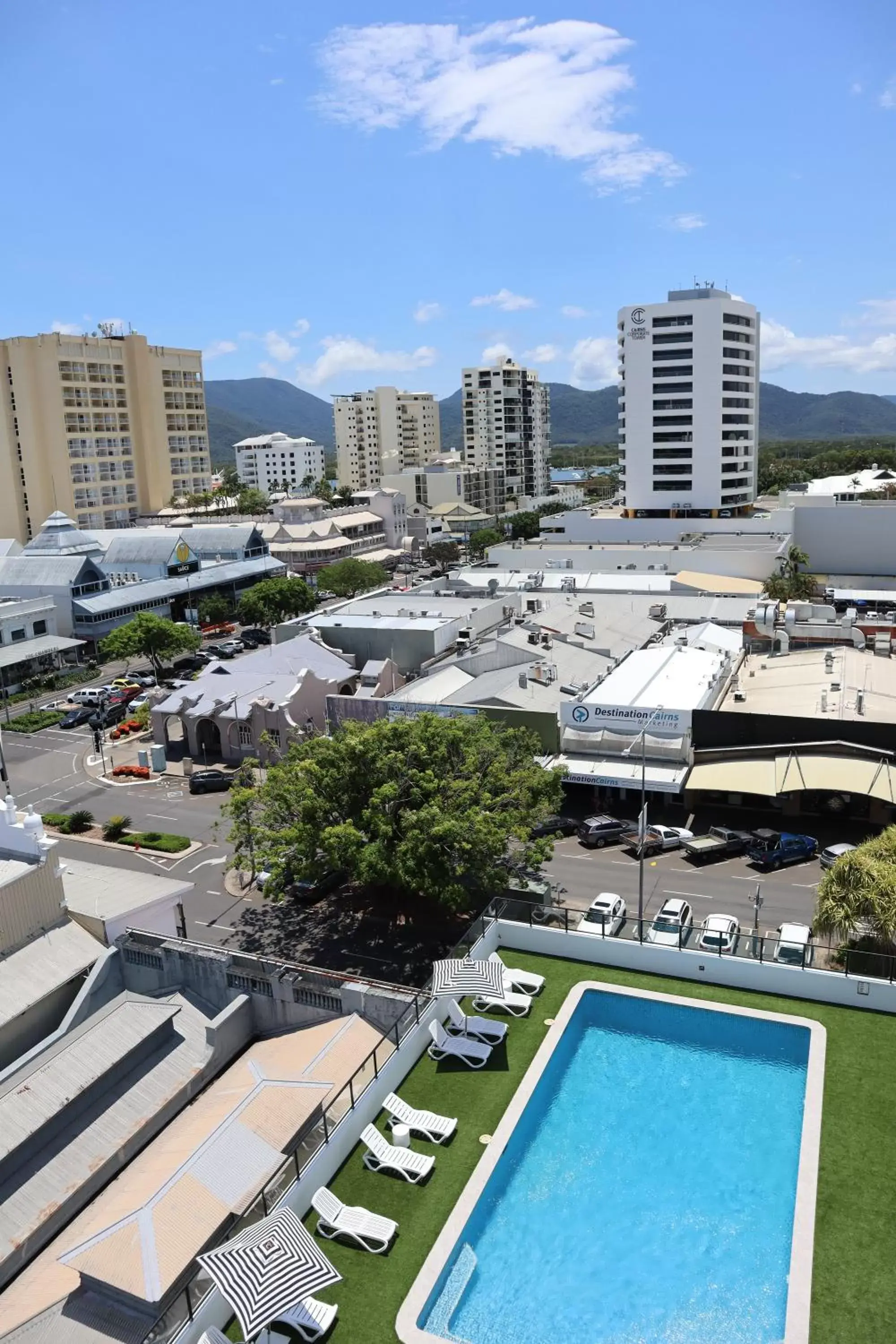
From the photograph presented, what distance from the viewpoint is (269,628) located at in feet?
268

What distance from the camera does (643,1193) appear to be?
18.2 meters

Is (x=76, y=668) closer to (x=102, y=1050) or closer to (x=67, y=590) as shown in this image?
(x=67, y=590)

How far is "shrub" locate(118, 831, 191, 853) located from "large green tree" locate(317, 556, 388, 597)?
57138mm

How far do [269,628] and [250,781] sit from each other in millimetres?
44984

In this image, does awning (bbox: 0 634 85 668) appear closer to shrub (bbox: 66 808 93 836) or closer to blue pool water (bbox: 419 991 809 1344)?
shrub (bbox: 66 808 93 836)

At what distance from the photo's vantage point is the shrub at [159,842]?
1558 inches

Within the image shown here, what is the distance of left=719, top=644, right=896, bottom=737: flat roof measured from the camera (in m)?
39.9

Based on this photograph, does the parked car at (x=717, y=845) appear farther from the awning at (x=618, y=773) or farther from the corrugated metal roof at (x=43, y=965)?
the corrugated metal roof at (x=43, y=965)

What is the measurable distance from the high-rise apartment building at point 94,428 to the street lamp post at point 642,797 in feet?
303

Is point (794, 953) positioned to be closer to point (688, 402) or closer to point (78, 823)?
point (78, 823)

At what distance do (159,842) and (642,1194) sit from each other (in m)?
27.0

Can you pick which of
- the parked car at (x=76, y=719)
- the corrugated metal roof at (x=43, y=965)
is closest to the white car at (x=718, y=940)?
the corrugated metal roof at (x=43, y=965)

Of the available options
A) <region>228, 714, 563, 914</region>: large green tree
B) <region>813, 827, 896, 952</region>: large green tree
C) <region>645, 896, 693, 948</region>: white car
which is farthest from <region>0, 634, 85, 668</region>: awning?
<region>813, 827, 896, 952</region>: large green tree

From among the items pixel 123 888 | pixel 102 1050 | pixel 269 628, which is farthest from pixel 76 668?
pixel 102 1050
